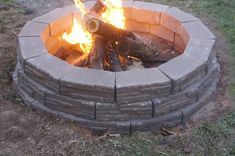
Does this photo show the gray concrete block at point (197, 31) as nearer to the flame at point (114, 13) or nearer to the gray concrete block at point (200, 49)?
the gray concrete block at point (200, 49)

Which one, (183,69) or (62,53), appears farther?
(62,53)

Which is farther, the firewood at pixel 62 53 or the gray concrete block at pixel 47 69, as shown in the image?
the firewood at pixel 62 53

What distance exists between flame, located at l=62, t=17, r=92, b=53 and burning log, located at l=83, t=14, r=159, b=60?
40 cm

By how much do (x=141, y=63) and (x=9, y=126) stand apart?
1794mm

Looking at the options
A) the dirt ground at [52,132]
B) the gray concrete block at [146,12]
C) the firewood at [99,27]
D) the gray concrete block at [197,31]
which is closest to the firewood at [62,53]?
the dirt ground at [52,132]

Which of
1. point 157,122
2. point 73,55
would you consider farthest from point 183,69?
point 73,55

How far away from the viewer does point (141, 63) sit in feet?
15.8

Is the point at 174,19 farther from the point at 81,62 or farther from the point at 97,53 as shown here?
the point at 81,62

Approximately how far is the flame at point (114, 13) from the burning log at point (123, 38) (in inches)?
12.5

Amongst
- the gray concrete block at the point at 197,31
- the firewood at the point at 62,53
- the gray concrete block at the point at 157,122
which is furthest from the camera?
the firewood at the point at 62,53

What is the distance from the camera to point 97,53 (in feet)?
14.2

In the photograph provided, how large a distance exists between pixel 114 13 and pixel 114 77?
134 centimetres

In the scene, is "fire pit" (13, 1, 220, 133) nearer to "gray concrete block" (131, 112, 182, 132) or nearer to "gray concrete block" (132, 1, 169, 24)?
"gray concrete block" (131, 112, 182, 132)

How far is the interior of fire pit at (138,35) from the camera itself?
4.70 meters
